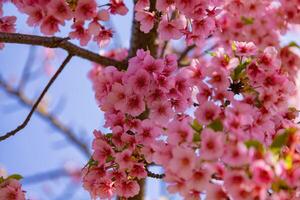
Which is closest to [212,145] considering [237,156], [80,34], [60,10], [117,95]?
[237,156]

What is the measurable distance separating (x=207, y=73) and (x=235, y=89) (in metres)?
0.23

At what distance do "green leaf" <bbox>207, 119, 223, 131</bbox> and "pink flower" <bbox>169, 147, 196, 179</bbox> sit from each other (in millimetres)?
139

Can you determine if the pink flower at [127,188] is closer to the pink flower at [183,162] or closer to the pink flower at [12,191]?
the pink flower at [12,191]

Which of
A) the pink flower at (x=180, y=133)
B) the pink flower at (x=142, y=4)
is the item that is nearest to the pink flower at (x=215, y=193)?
the pink flower at (x=180, y=133)

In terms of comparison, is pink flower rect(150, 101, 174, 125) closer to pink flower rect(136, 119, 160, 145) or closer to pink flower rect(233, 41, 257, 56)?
pink flower rect(136, 119, 160, 145)

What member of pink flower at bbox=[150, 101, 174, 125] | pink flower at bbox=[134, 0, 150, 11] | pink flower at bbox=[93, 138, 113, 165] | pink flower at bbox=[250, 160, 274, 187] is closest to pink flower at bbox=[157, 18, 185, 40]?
pink flower at bbox=[134, 0, 150, 11]

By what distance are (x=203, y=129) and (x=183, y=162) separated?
0.20 metres

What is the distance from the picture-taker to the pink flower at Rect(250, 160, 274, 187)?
5.80 feet

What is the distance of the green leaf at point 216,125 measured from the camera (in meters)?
1.99

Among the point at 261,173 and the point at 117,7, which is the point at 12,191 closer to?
the point at 117,7

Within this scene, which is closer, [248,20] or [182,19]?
[248,20]

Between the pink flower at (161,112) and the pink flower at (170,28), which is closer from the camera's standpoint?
the pink flower at (161,112)

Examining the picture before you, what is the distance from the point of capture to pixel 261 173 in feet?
5.82

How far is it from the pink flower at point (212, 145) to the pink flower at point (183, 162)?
0.14 ft
